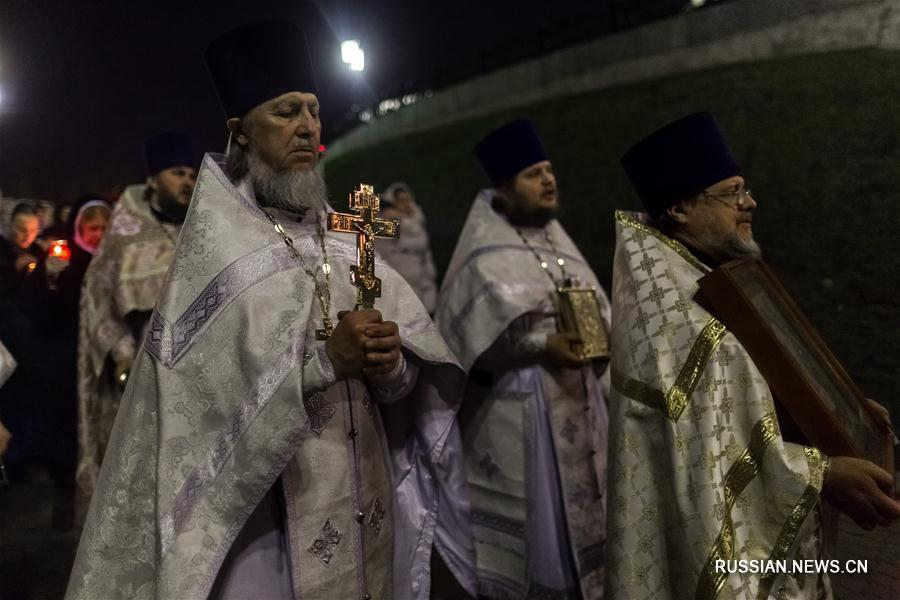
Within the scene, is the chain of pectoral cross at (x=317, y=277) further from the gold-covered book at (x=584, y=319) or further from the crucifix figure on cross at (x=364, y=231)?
the gold-covered book at (x=584, y=319)

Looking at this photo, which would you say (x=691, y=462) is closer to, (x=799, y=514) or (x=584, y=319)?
(x=799, y=514)

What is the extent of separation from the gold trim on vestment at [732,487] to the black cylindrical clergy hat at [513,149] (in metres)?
2.43

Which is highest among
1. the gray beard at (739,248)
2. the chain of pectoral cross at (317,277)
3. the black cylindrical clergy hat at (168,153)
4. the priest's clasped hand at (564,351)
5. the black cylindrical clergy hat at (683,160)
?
the black cylindrical clergy hat at (168,153)

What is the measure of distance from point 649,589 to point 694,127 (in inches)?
68.2

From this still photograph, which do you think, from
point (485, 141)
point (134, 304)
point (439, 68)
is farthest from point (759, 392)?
point (439, 68)

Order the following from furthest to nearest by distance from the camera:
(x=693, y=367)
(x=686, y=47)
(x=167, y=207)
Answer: (x=686, y=47) < (x=167, y=207) < (x=693, y=367)

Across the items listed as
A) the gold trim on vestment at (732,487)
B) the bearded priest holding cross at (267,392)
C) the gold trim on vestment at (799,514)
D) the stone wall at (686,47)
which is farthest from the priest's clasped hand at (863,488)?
the stone wall at (686,47)

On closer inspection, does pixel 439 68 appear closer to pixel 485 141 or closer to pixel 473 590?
pixel 485 141

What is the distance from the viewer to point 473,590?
309 centimetres

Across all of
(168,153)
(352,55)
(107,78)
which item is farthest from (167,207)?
(352,55)

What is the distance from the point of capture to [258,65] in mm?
2375

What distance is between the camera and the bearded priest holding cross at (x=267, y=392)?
2002 millimetres

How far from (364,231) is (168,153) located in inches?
103

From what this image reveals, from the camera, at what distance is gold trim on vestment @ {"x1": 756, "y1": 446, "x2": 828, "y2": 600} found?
2150 millimetres
